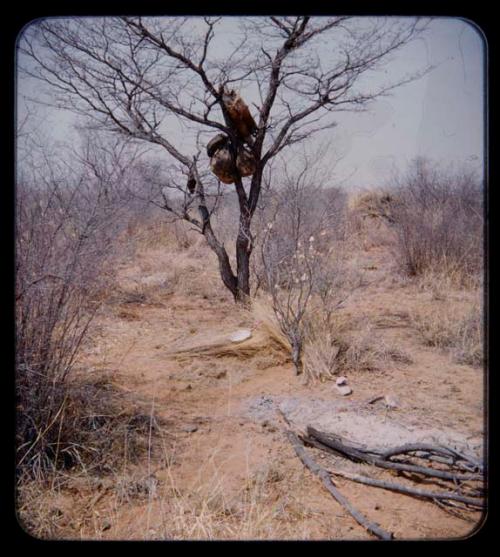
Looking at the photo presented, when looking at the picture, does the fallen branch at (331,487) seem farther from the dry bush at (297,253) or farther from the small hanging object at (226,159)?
the small hanging object at (226,159)

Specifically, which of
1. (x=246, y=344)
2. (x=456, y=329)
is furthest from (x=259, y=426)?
(x=456, y=329)

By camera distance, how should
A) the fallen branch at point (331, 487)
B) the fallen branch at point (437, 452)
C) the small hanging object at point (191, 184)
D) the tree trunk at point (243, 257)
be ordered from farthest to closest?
the small hanging object at point (191, 184)
the tree trunk at point (243, 257)
the fallen branch at point (437, 452)
the fallen branch at point (331, 487)

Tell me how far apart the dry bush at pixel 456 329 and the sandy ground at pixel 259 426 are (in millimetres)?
120

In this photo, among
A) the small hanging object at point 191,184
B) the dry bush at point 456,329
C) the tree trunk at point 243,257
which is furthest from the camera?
the small hanging object at point 191,184

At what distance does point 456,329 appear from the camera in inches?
209

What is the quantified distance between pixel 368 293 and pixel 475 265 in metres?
1.67

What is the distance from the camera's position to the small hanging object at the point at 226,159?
723 centimetres

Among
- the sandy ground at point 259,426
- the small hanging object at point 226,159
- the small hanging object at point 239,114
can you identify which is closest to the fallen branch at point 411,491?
the sandy ground at point 259,426
